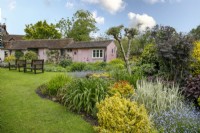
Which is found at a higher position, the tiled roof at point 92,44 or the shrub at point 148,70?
the tiled roof at point 92,44

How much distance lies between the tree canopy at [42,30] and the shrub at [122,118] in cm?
4677

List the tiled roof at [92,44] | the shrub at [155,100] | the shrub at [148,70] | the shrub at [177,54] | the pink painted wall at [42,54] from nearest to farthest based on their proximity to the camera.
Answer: the shrub at [155,100] < the shrub at [177,54] < the shrub at [148,70] < the tiled roof at [92,44] < the pink painted wall at [42,54]

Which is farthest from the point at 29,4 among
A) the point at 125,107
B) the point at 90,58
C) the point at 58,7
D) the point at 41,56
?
the point at 41,56

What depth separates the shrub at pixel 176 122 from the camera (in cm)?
469

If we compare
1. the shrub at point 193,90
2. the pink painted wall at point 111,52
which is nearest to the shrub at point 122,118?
the shrub at point 193,90

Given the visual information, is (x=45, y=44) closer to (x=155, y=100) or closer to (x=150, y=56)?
(x=150, y=56)

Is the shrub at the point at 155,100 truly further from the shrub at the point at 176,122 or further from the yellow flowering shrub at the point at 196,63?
the yellow flowering shrub at the point at 196,63

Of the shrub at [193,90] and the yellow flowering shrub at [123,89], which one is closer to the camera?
the yellow flowering shrub at [123,89]

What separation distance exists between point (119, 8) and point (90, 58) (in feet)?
70.4

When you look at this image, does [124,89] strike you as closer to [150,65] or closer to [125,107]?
[125,107]

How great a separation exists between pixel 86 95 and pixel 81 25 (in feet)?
138

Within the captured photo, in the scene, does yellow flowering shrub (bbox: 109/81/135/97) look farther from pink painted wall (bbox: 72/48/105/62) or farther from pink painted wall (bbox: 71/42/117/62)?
pink painted wall (bbox: 72/48/105/62)

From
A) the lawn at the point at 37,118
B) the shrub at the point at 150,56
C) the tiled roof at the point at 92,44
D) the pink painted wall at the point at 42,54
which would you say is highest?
the tiled roof at the point at 92,44

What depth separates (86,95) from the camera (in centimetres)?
605
